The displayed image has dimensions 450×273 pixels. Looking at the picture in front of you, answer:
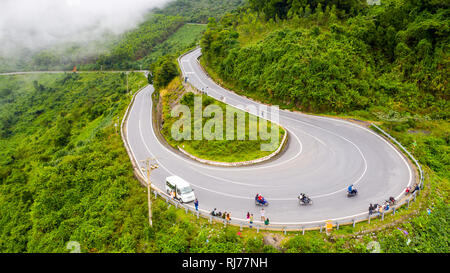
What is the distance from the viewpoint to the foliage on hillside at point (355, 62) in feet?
108

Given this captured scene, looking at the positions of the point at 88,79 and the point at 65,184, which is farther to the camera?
the point at 88,79

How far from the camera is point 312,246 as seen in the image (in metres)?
14.9

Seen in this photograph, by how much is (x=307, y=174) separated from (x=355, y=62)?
21.6 m

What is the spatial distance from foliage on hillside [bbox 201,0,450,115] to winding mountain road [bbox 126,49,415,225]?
4834mm

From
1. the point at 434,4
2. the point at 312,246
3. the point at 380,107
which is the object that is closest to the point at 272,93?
the point at 380,107

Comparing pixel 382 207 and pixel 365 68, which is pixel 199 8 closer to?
pixel 365 68

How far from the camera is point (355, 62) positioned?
36.2 m

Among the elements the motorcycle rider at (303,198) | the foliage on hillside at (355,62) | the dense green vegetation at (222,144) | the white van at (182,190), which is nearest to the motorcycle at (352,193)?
the motorcycle rider at (303,198)

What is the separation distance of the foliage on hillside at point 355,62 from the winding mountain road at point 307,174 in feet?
15.9

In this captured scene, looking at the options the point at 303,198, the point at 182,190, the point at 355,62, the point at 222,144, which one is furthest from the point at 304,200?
the point at 355,62

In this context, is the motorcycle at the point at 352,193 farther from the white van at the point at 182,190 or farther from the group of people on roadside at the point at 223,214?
the white van at the point at 182,190

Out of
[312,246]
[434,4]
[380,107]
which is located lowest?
[312,246]

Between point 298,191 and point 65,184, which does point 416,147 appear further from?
point 65,184

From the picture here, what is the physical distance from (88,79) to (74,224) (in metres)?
73.6
